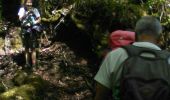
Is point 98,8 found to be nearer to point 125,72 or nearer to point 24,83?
point 24,83

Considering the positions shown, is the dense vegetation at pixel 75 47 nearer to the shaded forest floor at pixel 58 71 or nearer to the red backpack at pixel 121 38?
the shaded forest floor at pixel 58 71

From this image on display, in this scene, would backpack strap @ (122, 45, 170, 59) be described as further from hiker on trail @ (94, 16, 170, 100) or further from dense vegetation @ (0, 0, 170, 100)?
dense vegetation @ (0, 0, 170, 100)

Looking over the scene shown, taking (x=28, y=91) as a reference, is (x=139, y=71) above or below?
above

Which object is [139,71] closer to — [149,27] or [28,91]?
[149,27]

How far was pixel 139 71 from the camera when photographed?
330 cm

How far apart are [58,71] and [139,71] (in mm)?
8331

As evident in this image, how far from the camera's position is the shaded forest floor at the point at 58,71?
395 inches

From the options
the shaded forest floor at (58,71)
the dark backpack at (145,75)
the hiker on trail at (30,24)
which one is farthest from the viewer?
the hiker on trail at (30,24)

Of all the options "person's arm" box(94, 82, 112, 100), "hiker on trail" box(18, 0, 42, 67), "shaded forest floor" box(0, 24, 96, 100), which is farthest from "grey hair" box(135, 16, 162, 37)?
"hiker on trail" box(18, 0, 42, 67)

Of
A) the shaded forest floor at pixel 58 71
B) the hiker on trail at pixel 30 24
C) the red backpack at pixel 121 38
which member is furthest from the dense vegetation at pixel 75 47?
the red backpack at pixel 121 38

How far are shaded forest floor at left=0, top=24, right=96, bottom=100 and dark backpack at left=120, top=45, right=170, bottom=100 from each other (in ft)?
20.5

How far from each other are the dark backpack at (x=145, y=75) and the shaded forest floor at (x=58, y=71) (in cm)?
624

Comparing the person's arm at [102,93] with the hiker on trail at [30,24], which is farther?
the hiker on trail at [30,24]

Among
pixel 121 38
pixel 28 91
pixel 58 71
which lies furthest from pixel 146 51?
pixel 58 71
